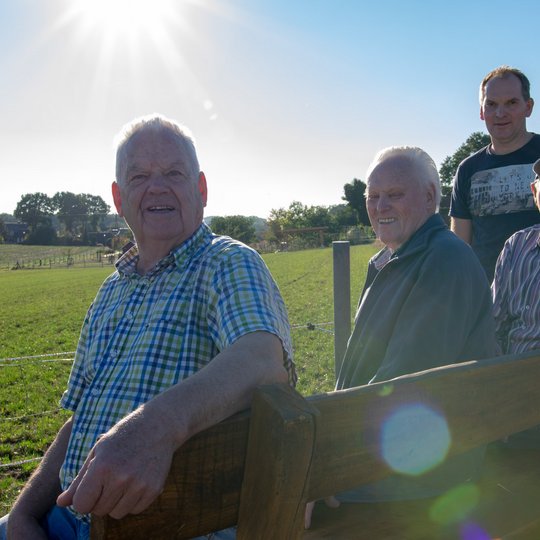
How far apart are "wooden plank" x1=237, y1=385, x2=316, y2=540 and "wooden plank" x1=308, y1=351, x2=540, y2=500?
0.16 ft

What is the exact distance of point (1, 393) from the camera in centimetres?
853

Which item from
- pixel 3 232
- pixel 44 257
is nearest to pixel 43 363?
pixel 44 257

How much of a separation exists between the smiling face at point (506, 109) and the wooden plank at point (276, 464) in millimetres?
3100

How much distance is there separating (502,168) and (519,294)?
1.29 m

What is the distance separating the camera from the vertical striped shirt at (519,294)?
2.72 m

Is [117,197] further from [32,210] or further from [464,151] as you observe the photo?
[32,210]

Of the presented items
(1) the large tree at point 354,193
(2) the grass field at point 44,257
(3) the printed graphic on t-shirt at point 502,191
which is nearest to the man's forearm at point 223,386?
(3) the printed graphic on t-shirt at point 502,191

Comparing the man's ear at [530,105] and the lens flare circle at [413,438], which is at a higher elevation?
the man's ear at [530,105]

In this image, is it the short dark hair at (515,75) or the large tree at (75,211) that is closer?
the short dark hair at (515,75)

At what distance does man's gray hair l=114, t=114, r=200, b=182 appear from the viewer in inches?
90.2

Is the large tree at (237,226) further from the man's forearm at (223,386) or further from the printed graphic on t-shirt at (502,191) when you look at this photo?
the man's forearm at (223,386)

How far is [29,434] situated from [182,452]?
6373mm

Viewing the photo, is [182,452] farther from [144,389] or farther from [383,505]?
[383,505]

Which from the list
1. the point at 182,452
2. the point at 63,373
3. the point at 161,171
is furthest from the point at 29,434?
the point at 182,452
